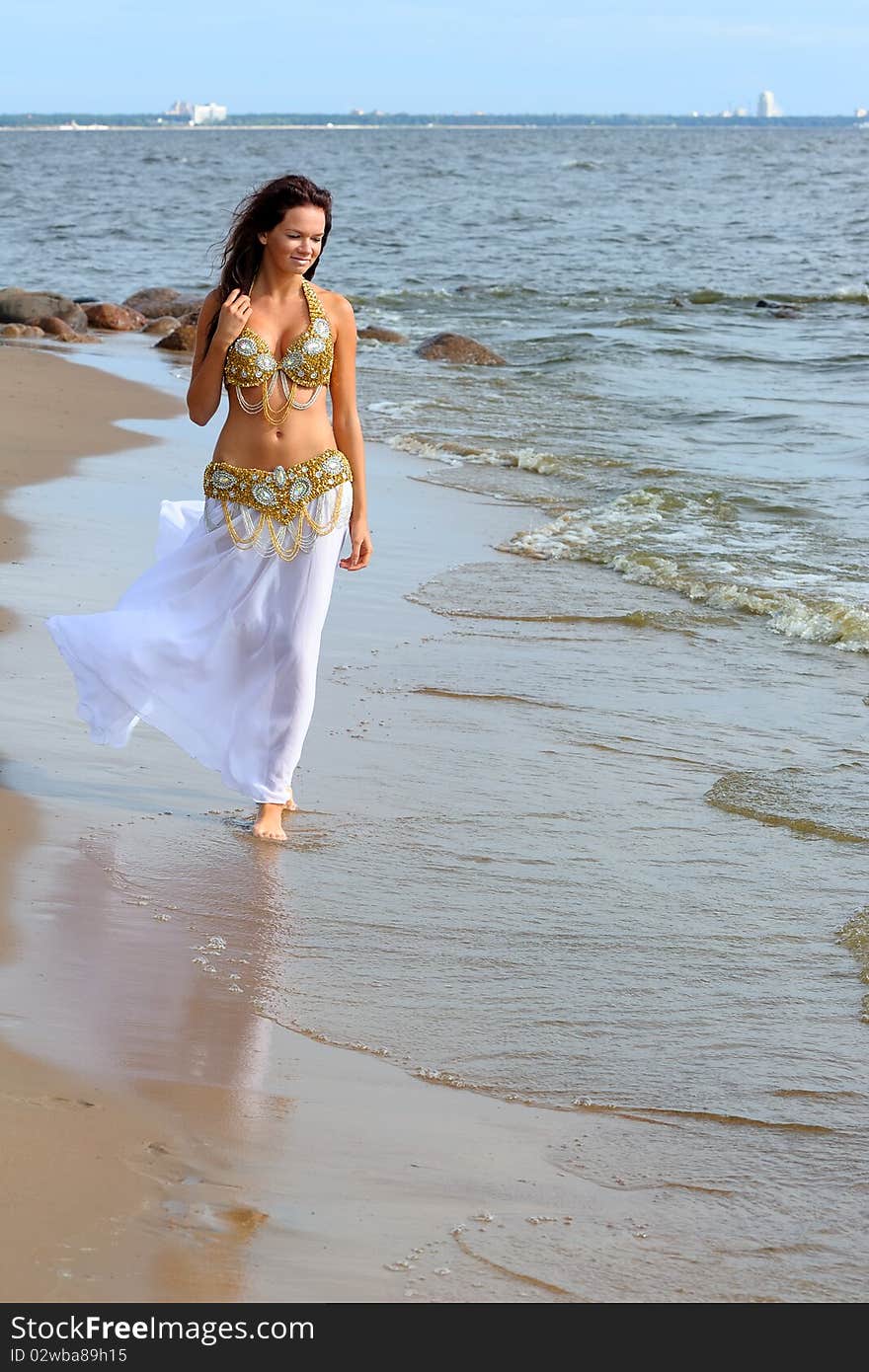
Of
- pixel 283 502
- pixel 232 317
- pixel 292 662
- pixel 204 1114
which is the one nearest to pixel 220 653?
pixel 292 662

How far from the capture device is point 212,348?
15.0ft

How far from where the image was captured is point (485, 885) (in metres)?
4.45

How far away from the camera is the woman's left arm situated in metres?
4.66

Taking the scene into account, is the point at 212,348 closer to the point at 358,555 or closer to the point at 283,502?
the point at 283,502

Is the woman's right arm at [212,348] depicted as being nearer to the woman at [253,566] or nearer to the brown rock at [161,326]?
the woman at [253,566]

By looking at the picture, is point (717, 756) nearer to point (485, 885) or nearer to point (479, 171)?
point (485, 885)

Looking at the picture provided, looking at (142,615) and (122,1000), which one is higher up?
(142,615)

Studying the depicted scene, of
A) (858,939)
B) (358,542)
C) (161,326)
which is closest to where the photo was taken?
(858,939)

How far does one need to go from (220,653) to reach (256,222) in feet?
4.03

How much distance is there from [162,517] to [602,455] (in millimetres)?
7584

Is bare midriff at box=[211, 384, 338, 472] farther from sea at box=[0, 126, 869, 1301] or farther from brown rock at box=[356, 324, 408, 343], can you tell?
brown rock at box=[356, 324, 408, 343]

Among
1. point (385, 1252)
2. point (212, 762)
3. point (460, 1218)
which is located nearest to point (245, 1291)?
point (385, 1252)

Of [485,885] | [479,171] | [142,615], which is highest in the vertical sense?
[479,171]

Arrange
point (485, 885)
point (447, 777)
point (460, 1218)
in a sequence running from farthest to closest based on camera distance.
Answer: point (447, 777) < point (485, 885) < point (460, 1218)
